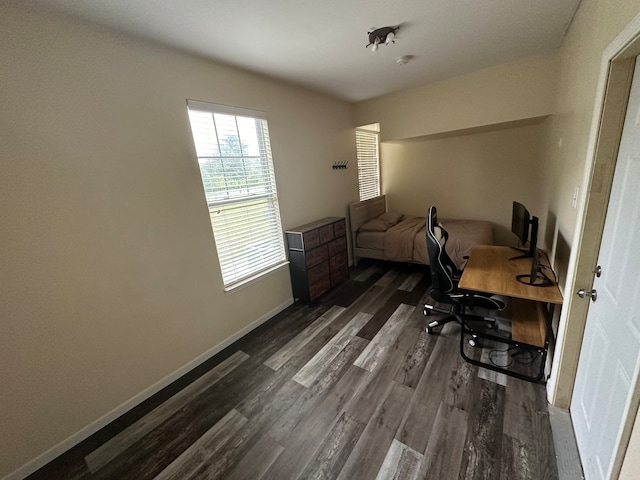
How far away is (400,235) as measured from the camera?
12.7ft

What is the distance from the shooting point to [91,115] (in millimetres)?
1625

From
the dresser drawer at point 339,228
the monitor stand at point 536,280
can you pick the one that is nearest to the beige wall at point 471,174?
the monitor stand at point 536,280

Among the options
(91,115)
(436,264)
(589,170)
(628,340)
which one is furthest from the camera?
(436,264)

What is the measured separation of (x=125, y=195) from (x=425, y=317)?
115 inches

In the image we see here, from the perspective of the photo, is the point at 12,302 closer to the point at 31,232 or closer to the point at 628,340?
the point at 31,232

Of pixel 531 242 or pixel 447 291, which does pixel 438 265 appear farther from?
pixel 531 242

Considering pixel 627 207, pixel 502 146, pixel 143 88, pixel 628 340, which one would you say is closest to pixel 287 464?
pixel 628 340

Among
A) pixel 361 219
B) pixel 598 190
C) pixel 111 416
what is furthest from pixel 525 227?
pixel 111 416

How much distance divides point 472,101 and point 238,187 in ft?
9.91

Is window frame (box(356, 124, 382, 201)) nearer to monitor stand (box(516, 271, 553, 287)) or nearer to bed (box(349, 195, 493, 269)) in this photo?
bed (box(349, 195, 493, 269))

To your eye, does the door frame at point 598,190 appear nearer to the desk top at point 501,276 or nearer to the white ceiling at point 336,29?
the desk top at point 501,276

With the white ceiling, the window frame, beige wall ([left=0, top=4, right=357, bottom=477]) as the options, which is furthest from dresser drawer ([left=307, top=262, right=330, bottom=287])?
the white ceiling

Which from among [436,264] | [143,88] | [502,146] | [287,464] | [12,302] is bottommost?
[287,464]

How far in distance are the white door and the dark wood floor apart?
336 mm
